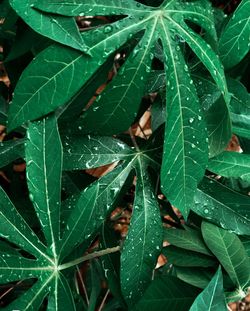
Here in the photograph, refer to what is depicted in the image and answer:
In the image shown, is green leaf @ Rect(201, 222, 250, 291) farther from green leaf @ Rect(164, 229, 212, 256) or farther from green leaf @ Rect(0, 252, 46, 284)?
green leaf @ Rect(0, 252, 46, 284)

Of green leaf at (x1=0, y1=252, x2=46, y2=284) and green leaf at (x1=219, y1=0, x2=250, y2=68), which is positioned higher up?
green leaf at (x1=219, y1=0, x2=250, y2=68)

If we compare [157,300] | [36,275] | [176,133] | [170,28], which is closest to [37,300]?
[36,275]

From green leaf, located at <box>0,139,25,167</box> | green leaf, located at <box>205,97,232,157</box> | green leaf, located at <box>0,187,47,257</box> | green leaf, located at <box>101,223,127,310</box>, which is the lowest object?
green leaf, located at <box>101,223,127,310</box>

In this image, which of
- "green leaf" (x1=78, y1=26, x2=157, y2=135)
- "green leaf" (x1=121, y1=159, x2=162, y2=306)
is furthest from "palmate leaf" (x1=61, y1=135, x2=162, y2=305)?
"green leaf" (x1=78, y1=26, x2=157, y2=135)

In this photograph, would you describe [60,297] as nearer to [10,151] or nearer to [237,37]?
[10,151]

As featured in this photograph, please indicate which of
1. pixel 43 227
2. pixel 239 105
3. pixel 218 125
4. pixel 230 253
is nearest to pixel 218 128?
pixel 218 125

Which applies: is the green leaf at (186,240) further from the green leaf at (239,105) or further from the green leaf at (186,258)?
the green leaf at (239,105)
